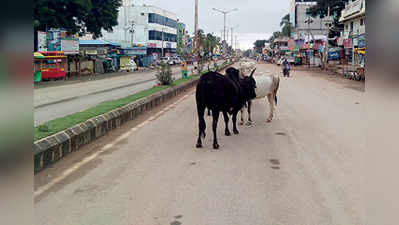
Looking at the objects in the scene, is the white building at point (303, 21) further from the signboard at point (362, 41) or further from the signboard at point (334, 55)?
the signboard at point (362, 41)

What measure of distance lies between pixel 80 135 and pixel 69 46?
1172 inches

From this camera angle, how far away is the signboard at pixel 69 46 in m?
34.4

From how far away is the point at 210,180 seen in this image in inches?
211

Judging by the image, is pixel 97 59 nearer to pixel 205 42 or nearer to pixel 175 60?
pixel 175 60

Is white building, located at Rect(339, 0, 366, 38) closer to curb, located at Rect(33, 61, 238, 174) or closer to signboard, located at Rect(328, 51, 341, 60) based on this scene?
signboard, located at Rect(328, 51, 341, 60)

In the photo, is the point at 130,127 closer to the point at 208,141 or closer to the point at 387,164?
the point at 208,141

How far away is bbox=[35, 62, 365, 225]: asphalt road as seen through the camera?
4078 millimetres

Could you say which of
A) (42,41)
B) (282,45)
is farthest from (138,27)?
(282,45)

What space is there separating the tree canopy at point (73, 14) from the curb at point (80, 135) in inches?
758

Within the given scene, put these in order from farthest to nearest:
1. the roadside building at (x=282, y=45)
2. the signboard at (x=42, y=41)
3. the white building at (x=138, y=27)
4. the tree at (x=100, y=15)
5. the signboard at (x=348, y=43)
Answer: the roadside building at (x=282, y=45) → the white building at (x=138, y=27) → the signboard at (x=348, y=43) → the tree at (x=100, y=15) → the signboard at (x=42, y=41)

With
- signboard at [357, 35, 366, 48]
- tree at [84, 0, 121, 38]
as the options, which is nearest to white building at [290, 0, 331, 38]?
tree at [84, 0, 121, 38]

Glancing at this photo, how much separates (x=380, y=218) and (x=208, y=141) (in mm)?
6886

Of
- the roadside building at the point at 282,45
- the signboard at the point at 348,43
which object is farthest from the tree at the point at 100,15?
the roadside building at the point at 282,45

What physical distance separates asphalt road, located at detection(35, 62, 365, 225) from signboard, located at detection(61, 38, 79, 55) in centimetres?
2751
